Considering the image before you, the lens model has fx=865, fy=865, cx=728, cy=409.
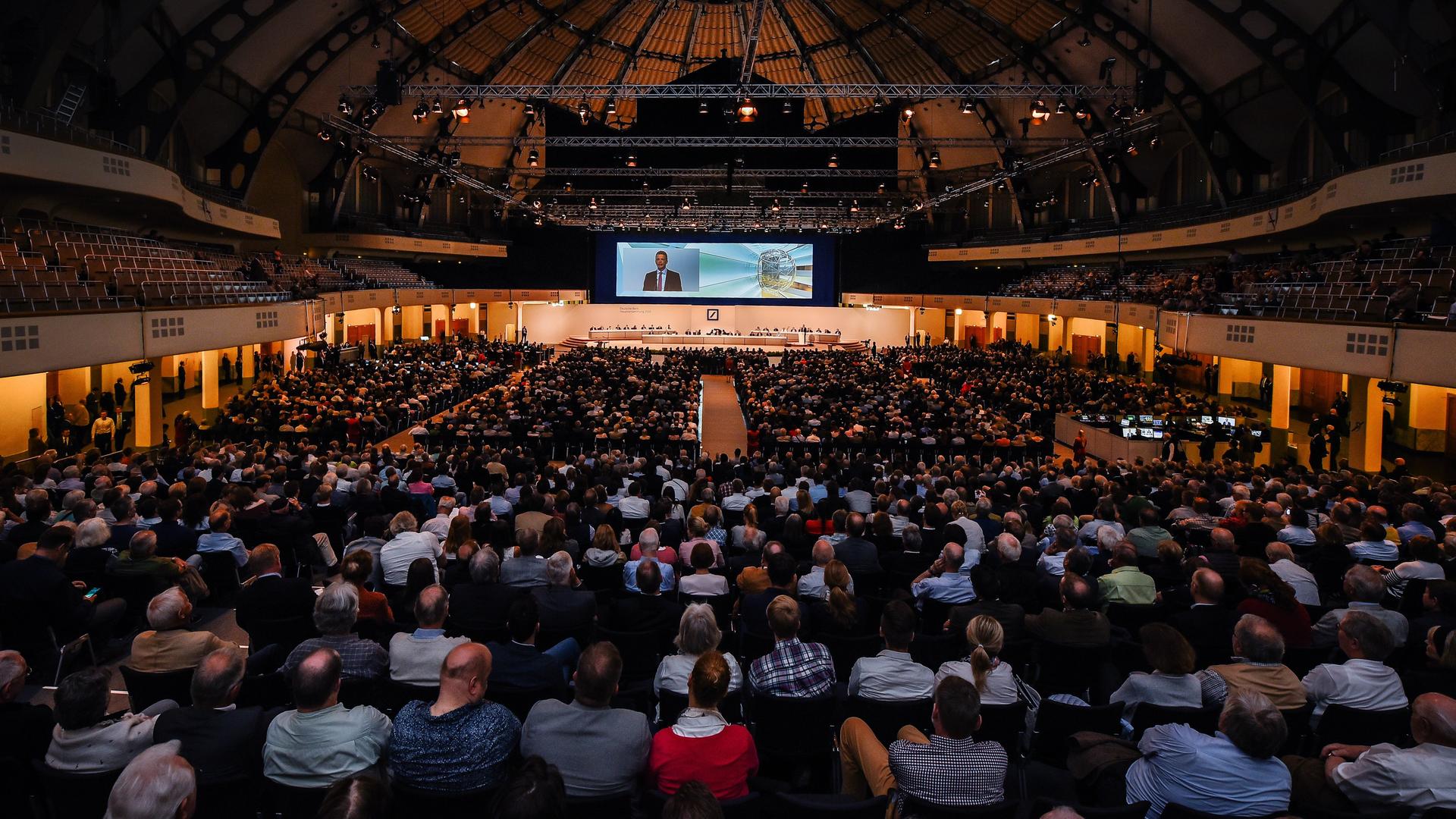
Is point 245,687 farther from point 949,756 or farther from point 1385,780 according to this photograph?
point 1385,780

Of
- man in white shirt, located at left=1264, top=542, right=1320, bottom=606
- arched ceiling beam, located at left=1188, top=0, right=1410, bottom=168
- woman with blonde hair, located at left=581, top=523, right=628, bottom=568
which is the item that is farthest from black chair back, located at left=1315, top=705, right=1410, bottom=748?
arched ceiling beam, located at left=1188, top=0, right=1410, bottom=168

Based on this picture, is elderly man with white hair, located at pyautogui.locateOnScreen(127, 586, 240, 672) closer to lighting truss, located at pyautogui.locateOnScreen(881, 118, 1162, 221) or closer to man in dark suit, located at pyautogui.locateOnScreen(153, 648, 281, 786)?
man in dark suit, located at pyautogui.locateOnScreen(153, 648, 281, 786)

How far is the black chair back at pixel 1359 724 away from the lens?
4.45 metres

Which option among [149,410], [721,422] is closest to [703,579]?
[149,410]

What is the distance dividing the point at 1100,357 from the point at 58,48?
35787 mm

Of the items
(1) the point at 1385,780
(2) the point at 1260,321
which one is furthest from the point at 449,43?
(1) the point at 1385,780

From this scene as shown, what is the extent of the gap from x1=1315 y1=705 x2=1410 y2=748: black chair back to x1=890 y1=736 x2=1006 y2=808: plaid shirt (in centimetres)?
226

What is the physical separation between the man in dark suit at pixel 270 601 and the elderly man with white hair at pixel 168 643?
0.73 m

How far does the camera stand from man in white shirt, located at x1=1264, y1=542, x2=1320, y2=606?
6.50m

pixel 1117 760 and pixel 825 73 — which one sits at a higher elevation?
pixel 825 73

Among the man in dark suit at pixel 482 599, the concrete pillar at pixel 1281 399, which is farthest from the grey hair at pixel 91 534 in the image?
the concrete pillar at pixel 1281 399

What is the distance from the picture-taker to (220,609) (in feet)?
22.8

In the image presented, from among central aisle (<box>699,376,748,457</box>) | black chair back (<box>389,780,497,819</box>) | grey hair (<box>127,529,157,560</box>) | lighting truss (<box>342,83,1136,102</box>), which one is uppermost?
lighting truss (<box>342,83,1136,102</box>)

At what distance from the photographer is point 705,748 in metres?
3.65
